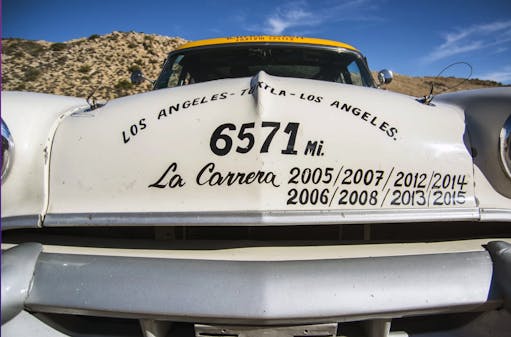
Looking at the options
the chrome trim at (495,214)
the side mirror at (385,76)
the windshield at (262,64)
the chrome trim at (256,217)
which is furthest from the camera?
the side mirror at (385,76)

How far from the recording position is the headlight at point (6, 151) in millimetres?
1428

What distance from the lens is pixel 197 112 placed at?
1510 millimetres

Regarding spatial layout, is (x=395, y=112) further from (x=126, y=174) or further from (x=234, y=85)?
(x=126, y=174)

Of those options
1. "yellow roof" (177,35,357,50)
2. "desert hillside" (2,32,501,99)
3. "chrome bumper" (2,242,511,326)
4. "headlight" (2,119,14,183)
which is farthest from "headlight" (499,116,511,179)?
"desert hillside" (2,32,501,99)

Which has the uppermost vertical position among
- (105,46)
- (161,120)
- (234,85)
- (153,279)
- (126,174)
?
(105,46)

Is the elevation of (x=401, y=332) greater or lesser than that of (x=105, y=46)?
lesser

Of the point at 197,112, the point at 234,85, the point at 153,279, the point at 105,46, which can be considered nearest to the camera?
the point at 153,279

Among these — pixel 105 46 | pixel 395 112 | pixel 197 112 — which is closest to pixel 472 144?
pixel 395 112

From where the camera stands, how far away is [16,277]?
49.7 inches

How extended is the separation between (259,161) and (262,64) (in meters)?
1.73

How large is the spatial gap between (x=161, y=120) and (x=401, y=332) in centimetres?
126

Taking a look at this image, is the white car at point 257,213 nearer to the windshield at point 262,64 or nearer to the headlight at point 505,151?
the headlight at point 505,151

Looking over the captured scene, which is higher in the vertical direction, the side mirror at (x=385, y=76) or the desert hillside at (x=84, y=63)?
the desert hillside at (x=84, y=63)

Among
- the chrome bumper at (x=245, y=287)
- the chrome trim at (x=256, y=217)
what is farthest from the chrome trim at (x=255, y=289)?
the chrome trim at (x=256, y=217)
